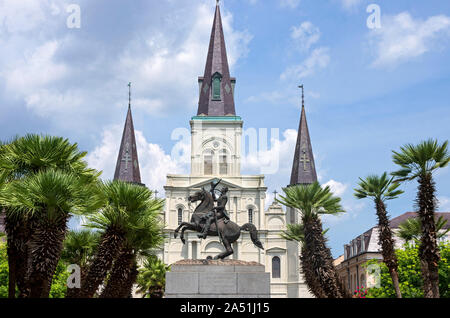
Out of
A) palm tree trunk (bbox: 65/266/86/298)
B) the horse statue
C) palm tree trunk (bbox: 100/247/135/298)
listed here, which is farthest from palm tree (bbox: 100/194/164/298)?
the horse statue

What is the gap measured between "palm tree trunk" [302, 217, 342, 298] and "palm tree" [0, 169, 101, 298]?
1120 centimetres

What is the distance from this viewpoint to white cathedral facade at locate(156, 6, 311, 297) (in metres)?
70.2

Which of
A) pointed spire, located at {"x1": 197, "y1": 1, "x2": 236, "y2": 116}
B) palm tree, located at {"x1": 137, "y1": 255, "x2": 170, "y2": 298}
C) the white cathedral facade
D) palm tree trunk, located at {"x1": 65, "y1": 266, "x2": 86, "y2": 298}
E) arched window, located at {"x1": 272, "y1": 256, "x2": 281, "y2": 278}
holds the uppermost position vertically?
pointed spire, located at {"x1": 197, "y1": 1, "x2": 236, "y2": 116}

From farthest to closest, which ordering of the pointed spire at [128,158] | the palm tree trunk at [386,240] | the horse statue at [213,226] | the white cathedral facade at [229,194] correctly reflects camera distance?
the pointed spire at [128,158]
the white cathedral facade at [229,194]
the palm tree trunk at [386,240]
the horse statue at [213,226]

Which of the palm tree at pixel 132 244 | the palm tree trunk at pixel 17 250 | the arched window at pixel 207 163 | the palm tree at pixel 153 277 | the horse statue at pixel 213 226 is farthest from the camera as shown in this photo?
the arched window at pixel 207 163

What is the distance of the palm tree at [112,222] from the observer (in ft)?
66.9

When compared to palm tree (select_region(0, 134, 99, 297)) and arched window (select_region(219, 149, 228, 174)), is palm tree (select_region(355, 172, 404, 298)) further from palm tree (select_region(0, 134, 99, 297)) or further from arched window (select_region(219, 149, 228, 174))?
arched window (select_region(219, 149, 228, 174))

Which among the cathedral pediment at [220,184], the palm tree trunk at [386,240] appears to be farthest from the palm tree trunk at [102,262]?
the cathedral pediment at [220,184]

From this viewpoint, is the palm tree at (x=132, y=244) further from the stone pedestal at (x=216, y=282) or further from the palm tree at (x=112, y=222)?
the stone pedestal at (x=216, y=282)

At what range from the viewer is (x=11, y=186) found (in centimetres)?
1783

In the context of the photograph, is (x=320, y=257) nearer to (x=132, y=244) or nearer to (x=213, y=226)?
(x=213, y=226)

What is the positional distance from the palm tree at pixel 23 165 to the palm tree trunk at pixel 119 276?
3257 millimetres
